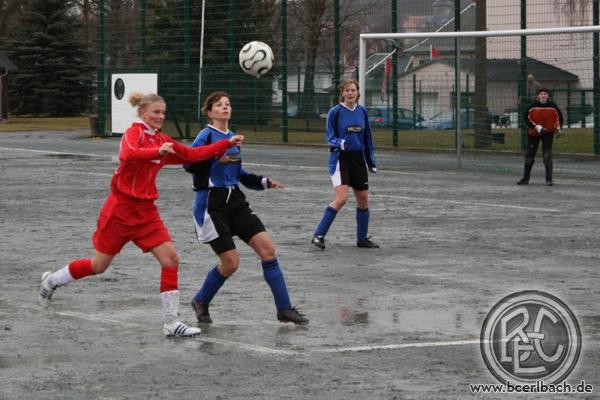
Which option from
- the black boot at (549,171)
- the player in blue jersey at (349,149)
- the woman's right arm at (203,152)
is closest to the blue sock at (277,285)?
the woman's right arm at (203,152)

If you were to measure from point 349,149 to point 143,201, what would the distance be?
5.62m

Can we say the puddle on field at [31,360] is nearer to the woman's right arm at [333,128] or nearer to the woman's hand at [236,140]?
the woman's hand at [236,140]

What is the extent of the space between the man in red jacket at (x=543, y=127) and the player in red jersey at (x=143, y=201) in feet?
46.8

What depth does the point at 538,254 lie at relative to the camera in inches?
537

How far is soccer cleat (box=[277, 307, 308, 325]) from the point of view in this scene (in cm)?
959

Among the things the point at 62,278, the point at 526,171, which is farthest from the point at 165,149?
the point at 526,171

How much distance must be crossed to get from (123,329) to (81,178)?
14.9m

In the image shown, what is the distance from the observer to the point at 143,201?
9375mm

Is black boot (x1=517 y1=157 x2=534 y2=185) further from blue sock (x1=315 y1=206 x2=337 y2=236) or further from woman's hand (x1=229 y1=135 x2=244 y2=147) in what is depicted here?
woman's hand (x1=229 y1=135 x2=244 y2=147)

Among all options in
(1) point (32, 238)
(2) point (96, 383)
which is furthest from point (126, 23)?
(2) point (96, 383)

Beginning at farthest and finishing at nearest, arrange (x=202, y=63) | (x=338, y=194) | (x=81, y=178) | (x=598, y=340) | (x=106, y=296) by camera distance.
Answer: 1. (x=202, y=63)
2. (x=81, y=178)
3. (x=338, y=194)
4. (x=106, y=296)
5. (x=598, y=340)

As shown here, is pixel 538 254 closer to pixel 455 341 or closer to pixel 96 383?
pixel 455 341

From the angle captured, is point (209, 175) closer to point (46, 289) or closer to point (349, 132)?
point (46, 289)

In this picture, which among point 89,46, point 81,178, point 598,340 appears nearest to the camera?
point 598,340
